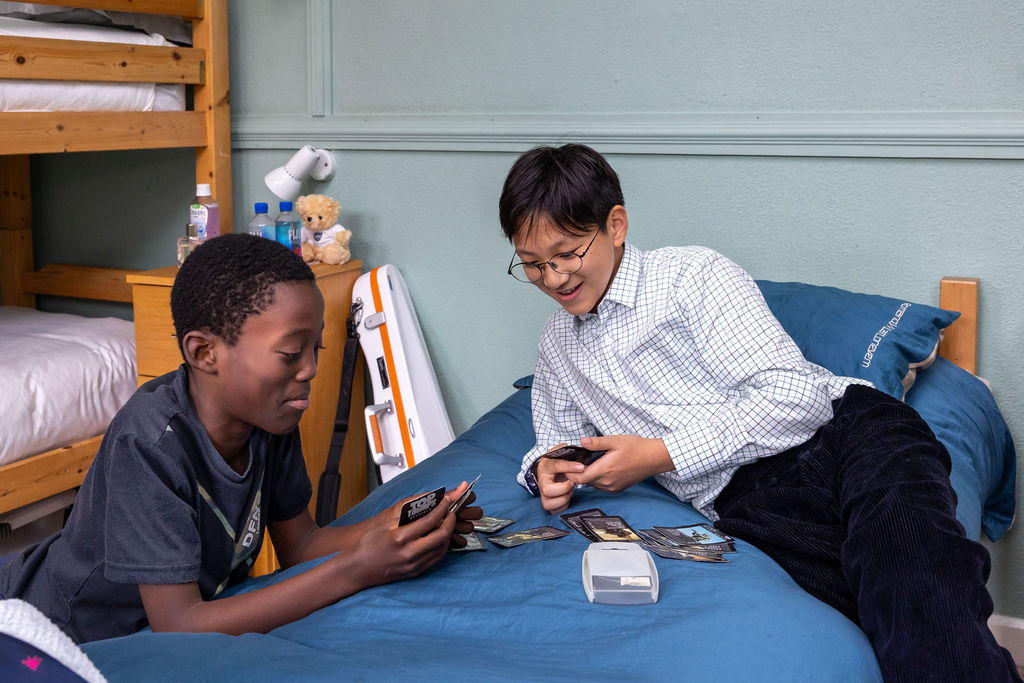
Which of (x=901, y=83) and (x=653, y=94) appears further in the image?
(x=653, y=94)

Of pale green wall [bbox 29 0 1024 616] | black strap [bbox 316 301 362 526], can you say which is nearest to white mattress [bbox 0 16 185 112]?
pale green wall [bbox 29 0 1024 616]

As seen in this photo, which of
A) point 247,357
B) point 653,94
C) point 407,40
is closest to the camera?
point 247,357

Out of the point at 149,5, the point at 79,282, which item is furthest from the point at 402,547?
the point at 79,282

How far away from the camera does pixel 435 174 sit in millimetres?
2420

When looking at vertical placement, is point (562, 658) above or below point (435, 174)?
below

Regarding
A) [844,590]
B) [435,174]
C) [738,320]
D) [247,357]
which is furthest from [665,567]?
[435,174]

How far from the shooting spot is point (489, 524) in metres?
1.41

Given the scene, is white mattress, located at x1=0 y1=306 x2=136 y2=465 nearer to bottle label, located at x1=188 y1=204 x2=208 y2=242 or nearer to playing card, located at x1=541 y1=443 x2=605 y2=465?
bottle label, located at x1=188 y1=204 x2=208 y2=242

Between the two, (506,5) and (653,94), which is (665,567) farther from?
(506,5)

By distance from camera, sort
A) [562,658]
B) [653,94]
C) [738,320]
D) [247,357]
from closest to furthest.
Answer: [562,658], [247,357], [738,320], [653,94]

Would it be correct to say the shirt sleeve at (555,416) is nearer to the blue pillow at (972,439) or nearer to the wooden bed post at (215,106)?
the blue pillow at (972,439)

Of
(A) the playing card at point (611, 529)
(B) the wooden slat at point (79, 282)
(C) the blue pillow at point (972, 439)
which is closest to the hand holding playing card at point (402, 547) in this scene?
(A) the playing card at point (611, 529)

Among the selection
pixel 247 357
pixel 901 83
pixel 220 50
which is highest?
pixel 220 50

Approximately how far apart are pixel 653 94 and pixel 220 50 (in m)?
1.18
